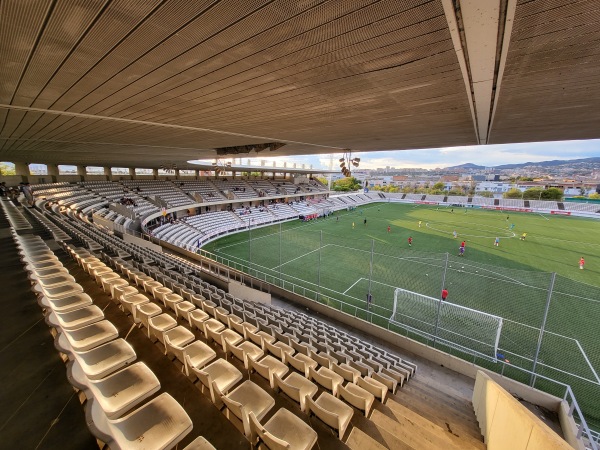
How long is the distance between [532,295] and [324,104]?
16234 millimetres

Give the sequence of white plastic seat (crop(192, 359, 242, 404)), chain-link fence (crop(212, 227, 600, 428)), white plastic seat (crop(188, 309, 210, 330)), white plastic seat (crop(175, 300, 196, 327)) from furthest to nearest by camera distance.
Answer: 1. chain-link fence (crop(212, 227, 600, 428))
2. white plastic seat (crop(175, 300, 196, 327))
3. white plastic seat (crop(188, 309, 210, 330))
4. white plastic seat (crop(192, 359, 242, 404))

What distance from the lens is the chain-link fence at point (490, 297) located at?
8312 mm

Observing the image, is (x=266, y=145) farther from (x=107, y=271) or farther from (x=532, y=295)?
(x=532, y=295)

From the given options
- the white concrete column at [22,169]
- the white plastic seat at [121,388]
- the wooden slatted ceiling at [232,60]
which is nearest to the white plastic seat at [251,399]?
the white plastic seat at [121,388]

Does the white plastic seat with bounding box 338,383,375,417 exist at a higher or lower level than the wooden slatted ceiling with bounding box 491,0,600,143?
lower

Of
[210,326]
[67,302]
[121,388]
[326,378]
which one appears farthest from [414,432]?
[67,302]

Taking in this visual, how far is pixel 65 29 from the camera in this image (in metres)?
2.67

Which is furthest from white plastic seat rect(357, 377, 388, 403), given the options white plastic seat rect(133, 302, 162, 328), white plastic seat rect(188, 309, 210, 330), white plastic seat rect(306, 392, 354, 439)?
white plastic seat rect(133, 302, 162, 328)

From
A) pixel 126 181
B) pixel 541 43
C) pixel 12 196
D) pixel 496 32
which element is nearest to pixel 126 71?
pixel 496 32

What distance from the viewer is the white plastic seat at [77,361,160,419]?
2475mm

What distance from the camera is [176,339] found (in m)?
4.26

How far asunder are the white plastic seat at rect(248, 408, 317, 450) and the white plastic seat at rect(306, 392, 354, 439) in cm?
35

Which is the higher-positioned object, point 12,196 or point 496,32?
point 496,32

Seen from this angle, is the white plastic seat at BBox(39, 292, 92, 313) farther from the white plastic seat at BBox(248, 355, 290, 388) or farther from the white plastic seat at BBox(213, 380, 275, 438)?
the white plastic seat at BBox(248, 355, 290, 388)
